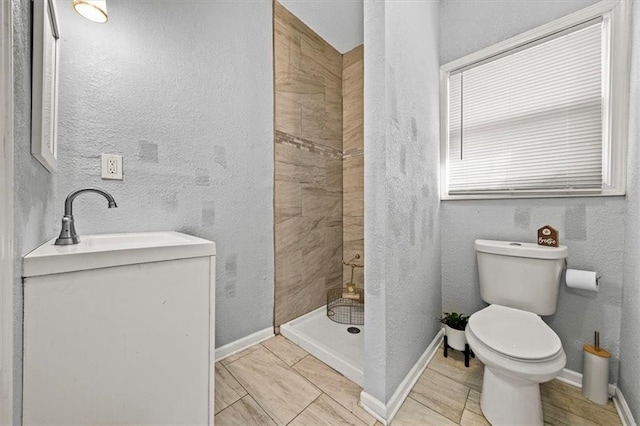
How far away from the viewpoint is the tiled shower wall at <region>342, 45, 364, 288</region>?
234 centimetres

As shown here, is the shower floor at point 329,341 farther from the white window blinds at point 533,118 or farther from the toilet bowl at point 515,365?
the white window blinds at point 533,118

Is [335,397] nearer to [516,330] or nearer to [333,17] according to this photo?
[516,330]

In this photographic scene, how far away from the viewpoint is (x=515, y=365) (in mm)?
1015

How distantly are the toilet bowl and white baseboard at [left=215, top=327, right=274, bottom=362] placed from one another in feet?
4.25

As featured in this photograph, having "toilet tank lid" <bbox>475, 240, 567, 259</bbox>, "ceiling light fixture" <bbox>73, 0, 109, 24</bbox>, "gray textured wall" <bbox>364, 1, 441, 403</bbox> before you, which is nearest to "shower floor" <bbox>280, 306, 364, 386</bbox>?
"gray textured wall" <bbox>364, 1, 441, 403</bbox>

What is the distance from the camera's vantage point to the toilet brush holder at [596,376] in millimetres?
1253

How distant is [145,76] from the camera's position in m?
1.31

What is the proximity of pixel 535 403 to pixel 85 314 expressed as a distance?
169 centimetres

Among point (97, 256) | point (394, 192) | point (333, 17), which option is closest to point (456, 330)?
point (394, 192)

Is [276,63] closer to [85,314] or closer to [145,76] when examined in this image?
[145,76]

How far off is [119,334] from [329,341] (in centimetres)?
132

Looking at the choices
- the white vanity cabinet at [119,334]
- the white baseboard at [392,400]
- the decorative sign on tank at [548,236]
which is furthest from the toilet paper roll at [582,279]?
the white vanity cabinet at [119,334]

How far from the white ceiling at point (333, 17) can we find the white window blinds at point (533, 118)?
921 millimetres

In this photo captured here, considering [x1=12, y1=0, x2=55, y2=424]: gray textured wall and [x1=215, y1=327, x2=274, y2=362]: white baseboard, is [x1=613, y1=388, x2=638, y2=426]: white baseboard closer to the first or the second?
[x1=215, y1=327, x2=274, y2=362]: white baseboard
